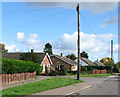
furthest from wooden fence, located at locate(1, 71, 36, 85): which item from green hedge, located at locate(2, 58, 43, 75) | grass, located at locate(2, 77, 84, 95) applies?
grass, located at locate(2, 77, 84, 95)

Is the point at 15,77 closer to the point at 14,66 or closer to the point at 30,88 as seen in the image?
the point at 14,66

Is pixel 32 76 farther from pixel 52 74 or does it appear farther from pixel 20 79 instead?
pixel 52 74

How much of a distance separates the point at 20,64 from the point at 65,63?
1410 inches

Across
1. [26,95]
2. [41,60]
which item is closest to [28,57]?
[41,60]

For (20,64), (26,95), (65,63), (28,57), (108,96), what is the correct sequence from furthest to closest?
(65,63) < (28,57) < (20,64) < (108,96) < (26,95)

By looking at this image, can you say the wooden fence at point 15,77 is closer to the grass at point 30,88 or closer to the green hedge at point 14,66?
the green hedge at point 14,66

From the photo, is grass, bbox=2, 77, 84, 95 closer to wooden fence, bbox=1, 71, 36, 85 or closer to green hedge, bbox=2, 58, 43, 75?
wooden fence, bbox=1, 71, 36, 85

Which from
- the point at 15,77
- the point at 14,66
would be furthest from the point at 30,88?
the point at 15,77

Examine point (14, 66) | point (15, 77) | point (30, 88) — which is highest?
point (14, 66)

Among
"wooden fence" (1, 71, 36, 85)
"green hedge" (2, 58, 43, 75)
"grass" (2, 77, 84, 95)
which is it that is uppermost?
"green hedge" (2, 58, 43, 75)

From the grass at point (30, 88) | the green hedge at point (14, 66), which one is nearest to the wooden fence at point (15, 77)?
the green hedge at point (14, 66)

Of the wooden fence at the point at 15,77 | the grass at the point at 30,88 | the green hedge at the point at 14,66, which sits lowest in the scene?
the grass at the point at 30,88

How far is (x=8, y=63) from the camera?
16656 millimetres

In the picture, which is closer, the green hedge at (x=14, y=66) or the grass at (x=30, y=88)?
the grass at (x=30, y=88)
